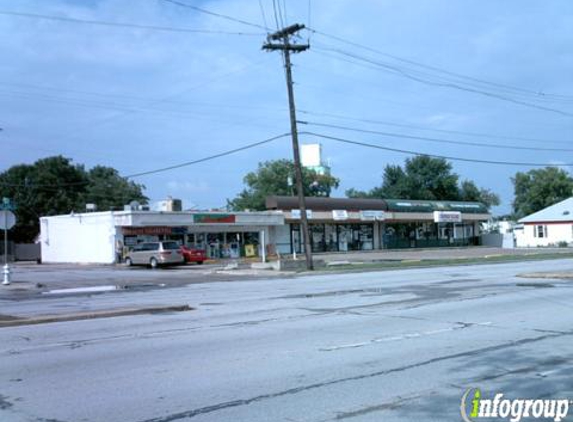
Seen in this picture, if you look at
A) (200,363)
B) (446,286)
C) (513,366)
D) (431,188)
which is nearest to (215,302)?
(446,286)

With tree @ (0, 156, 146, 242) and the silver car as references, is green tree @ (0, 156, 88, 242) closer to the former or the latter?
tree @ (0, 156, 146, 242)

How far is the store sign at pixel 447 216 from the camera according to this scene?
70.4 m

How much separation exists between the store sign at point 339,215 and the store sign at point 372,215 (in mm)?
2420

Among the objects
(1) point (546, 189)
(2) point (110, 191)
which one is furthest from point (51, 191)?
(1) point (546, 189)

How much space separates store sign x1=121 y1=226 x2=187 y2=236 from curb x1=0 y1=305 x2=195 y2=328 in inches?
1261

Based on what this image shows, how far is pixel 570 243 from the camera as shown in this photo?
68938mm

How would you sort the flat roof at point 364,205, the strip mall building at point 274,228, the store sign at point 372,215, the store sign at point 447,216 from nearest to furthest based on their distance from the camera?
the strip mall building at point 274,228 → the flat roof at point 364,205 → the store sign at point 372,215 → the store sign at point 447,216

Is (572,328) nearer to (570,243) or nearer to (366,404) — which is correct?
(366,404)

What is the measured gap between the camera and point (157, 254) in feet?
135

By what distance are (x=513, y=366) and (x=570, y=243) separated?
66.1m

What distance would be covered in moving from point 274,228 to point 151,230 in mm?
12914

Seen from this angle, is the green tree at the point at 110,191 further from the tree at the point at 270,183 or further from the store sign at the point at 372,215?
the store sign at the point at 372,215

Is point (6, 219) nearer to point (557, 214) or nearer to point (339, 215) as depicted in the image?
point (339, 215)

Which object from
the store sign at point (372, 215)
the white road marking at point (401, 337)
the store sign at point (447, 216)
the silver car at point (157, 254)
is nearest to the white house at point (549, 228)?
the store sign at point (447, 216)
